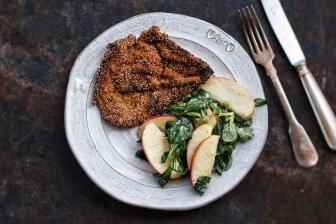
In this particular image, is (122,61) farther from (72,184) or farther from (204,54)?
(72,184)

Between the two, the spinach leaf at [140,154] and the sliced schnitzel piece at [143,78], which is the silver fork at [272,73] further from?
the spinach leaf at [140,154]

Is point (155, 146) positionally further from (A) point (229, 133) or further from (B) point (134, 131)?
(A) point (229, 133)

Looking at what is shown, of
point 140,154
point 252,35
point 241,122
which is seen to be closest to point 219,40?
point 252,35

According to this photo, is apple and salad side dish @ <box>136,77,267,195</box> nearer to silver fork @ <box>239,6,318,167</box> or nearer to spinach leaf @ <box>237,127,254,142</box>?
spinach leaf @ <box>237,127,254,142</box>

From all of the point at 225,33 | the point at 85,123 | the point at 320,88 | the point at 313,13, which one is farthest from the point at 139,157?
the point at 313,13

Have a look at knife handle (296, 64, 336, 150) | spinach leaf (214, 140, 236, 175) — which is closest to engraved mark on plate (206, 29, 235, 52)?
knife handle (296, 64, 336, 150)
